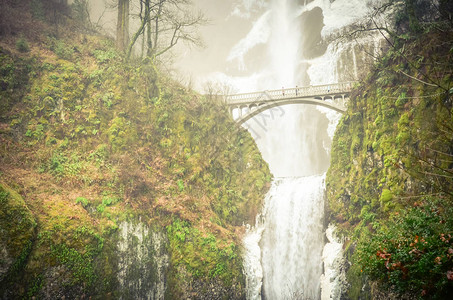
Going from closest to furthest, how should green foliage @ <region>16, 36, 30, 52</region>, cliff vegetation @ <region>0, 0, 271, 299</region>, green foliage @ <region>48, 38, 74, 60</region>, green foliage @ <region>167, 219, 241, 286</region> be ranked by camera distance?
1. cliff vegetation @ <region>0, 0, 271, 299</region>
2. green foliage @ <region>167, 219, 241, 286</region>
3. green foliage @ <region>16, 36, 30, 52</region>
4. green foliage @ <region>48, 38, 74, 60</region>

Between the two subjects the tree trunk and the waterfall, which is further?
the tree trunk

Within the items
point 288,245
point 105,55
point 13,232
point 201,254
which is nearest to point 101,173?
point 13,232

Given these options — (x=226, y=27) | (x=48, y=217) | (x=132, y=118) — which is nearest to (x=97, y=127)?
(x=132, y=118)

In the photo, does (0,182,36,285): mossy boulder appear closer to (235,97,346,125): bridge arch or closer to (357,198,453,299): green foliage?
(357,198,453,299): green foliage

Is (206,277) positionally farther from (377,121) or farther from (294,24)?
(294,24)

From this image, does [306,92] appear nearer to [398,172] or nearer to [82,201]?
[398,172]

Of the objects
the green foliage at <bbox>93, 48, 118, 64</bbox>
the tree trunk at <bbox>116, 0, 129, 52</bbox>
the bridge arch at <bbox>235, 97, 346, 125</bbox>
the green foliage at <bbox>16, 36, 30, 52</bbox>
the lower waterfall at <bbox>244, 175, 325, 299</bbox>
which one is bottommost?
the lower waterfall at <bbox>244, 175, 325, 299</bbox>

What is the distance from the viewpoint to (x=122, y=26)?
17078mm

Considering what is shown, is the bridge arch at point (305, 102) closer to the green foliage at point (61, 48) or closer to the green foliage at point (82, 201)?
the green foliage at point (61, 48)

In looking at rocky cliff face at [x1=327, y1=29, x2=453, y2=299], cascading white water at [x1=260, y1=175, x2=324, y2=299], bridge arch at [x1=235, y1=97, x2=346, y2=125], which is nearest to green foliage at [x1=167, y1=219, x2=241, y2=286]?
cascading white water at [x1=260, y1=175, x2=324, y2=299]

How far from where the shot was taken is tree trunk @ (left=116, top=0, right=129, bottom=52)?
668 inches

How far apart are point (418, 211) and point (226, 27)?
5305 centimetres

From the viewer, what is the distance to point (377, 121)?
38.7ft

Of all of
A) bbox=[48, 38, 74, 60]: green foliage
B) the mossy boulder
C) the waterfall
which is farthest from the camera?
bbox=[48, 38, 74, 60]: green foliage
